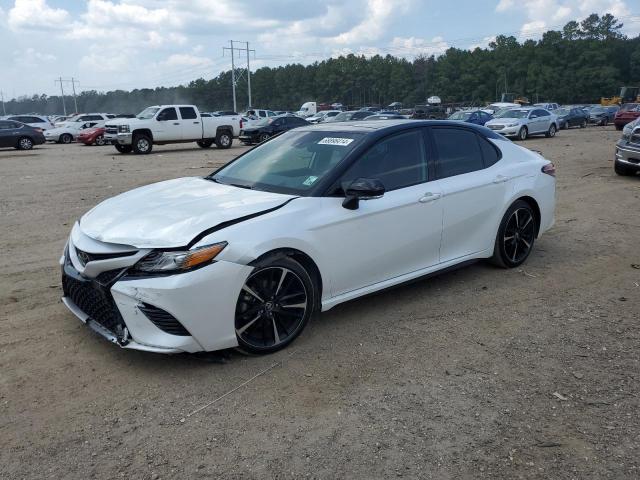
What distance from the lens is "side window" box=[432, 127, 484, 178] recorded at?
5164 millimetres

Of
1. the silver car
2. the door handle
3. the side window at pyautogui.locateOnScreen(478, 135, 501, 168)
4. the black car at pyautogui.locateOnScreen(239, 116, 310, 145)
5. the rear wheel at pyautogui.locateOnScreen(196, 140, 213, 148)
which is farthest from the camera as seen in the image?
the black car at pyautogui.locateOnScreen(239, 116, 310, 145)

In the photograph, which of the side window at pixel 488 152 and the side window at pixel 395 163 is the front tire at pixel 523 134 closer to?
the side window at pixel 488 152

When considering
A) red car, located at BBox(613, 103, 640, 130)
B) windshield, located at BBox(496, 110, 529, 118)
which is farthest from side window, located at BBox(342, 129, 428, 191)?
red car, located at BBox(613, 103, 640, 130)

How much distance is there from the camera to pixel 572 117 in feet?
124

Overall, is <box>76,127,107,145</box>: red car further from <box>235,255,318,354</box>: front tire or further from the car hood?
<box>235,255,318,354</box>: front tire

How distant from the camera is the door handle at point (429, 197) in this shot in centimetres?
481

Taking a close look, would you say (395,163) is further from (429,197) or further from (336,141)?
(336,141)

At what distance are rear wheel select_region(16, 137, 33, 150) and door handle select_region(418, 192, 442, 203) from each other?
89.2 feet

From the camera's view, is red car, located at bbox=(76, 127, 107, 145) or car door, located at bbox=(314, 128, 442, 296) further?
red car, located at bbox=(76, 127, 107, 145)

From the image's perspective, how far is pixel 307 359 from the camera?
3967 millimetres

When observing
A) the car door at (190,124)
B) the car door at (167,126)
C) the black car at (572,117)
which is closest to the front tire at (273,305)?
the car door at (167,126)

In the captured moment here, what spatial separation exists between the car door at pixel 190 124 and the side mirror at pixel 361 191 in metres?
21.4

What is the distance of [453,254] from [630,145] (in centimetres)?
872

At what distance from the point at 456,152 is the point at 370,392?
2.71m
